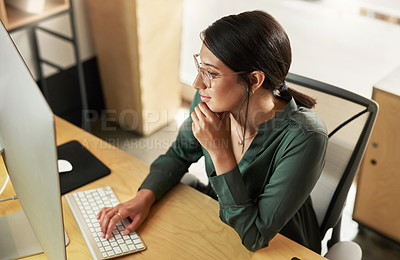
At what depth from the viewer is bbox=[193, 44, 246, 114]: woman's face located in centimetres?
111

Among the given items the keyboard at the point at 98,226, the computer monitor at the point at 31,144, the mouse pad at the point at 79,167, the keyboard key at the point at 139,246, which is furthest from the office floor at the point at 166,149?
the computer monitor at the point at 31,144

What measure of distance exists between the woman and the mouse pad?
0.56 ft

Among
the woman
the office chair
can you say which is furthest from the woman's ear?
the office chair

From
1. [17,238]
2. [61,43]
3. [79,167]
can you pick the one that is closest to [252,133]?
[79,167]

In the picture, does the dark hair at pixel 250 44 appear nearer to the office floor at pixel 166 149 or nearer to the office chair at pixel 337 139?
the office chair at pixel 337 139

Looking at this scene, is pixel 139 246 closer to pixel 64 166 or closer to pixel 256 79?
pixel 64 166

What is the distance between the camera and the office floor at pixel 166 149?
6.97ft

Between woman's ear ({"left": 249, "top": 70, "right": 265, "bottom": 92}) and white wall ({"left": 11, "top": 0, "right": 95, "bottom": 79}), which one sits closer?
woman's ear ({"left": 249, "top": 70, "right": 265, "bottom": 92})

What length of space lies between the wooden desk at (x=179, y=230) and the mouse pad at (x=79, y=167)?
1.0 inches

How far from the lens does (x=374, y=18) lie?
2186 millimetres

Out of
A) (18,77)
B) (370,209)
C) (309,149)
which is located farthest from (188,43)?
(18,77)

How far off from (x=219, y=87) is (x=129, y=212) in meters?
0.43

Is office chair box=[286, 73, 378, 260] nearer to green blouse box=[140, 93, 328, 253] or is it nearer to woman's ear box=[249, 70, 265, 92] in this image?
green blouse box=[140, 93, 328, 253]

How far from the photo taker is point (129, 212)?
1.23m
